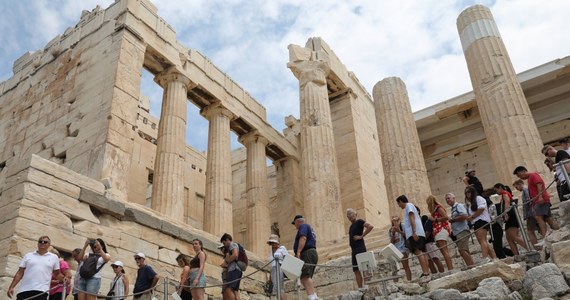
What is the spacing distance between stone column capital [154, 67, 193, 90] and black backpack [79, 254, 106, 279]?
1094 centimetres

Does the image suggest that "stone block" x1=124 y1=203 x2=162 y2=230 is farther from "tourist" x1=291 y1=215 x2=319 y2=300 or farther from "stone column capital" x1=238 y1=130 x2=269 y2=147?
"stone column capital" x1=238 y1=130 x2=269 y2=147

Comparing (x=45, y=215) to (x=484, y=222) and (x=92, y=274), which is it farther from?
(x=484, y=222)

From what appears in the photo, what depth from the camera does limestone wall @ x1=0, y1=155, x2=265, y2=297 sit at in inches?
371

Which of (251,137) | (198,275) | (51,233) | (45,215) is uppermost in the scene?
(251,137)

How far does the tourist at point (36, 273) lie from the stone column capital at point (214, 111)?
12.7 meters

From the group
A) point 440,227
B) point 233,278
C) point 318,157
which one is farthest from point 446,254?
point 318,157

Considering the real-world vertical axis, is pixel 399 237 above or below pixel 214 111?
below

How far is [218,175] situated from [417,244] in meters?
10.4

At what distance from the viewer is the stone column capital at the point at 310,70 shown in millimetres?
20344

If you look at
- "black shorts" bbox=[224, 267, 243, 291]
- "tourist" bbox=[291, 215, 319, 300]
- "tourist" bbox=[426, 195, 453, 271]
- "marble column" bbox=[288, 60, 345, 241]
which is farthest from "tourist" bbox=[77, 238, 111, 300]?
"marble column" bbox=[288, 60, 345, 241]

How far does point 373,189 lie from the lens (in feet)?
71.2

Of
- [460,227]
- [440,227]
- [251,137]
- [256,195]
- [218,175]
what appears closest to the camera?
[460,227]

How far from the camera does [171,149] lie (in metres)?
16.8

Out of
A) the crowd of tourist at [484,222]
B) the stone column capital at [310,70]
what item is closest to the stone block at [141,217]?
the crowd of tourist at [484,222]
